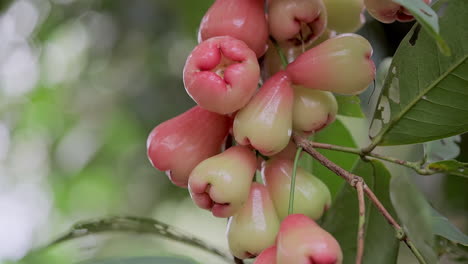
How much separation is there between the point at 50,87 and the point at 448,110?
201cm

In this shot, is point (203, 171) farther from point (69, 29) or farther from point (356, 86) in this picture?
point (69, 29)

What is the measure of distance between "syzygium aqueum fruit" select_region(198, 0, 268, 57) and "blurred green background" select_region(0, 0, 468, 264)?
0.81 metres

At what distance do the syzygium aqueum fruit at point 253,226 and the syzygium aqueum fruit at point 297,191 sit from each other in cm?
1

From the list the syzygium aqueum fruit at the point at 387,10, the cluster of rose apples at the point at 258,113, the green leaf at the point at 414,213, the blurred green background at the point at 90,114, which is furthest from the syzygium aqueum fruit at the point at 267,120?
the blurred green background at the point at 90,114

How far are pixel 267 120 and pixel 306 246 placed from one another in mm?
137

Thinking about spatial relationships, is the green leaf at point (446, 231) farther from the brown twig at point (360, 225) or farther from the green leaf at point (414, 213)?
the brown twig at point (360, 225)

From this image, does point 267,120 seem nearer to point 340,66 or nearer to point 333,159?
point 340,66

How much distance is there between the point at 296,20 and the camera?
629mm

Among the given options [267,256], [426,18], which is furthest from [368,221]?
[426,18]

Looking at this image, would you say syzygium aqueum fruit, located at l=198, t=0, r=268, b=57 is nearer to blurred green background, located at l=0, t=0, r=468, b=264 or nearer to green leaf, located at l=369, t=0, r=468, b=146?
green leaf, located at l=369, t=0, r=468, b=146

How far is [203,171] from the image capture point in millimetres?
585

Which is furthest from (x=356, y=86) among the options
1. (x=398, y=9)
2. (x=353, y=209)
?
(x=353, y=209)

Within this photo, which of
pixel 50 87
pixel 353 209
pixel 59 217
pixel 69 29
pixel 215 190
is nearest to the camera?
pixel 215 190

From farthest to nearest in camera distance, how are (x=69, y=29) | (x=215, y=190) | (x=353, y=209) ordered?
1. (x=69, y=29)
2. (x=353, y=209)
3. (x=215, y=190)
